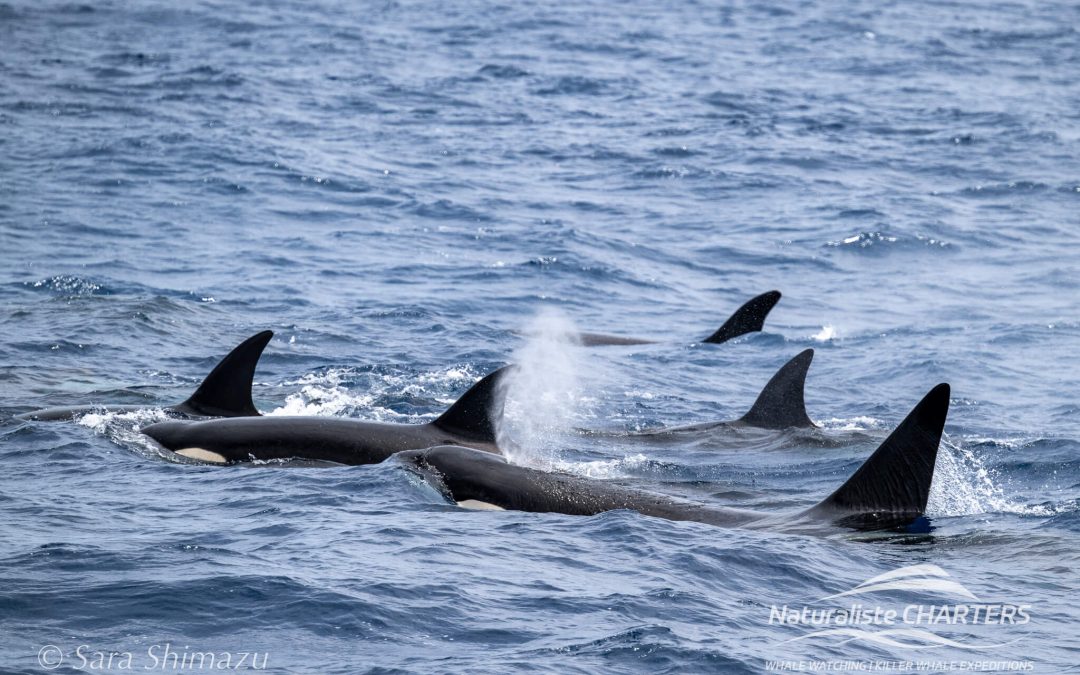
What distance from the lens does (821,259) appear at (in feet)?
97.8

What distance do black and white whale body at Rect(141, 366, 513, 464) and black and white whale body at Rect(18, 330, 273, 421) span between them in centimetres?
110

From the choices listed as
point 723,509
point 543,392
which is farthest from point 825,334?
point 723,509

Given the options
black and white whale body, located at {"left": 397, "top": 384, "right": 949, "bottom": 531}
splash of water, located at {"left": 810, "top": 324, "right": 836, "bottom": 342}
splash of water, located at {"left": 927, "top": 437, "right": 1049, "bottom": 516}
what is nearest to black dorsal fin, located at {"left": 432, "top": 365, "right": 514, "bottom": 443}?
black and white whale body, located at {"left": 397, "top": 384, "right": 949, "bottom": 531}

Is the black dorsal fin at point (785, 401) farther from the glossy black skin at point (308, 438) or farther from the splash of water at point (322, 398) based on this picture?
the splash of water at point (322, 398)

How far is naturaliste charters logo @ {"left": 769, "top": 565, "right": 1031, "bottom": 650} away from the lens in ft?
33.7

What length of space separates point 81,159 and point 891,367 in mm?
20621

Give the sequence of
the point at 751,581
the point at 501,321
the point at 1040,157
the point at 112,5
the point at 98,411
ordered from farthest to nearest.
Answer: the point at 112,5 → the point at 1040,157 → the point at 501,321 → the point at 98,411 → the point at 751,581

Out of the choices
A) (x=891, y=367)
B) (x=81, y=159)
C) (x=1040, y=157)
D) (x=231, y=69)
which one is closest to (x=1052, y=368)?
(x=891, y=367)

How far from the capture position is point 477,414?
589 inches

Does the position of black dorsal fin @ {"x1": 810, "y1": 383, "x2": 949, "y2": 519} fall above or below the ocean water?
above

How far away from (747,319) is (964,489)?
322 inches

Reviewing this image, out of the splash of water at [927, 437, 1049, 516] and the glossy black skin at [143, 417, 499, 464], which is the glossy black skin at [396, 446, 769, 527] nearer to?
the glossy black skin at [143, 417, 499, 464]

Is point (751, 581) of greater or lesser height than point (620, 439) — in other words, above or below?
above

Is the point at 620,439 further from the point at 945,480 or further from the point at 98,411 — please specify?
the point at 98,411
